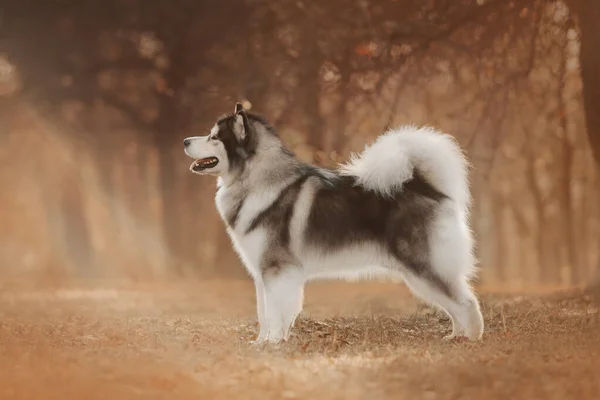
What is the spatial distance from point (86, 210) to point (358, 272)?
13.0m

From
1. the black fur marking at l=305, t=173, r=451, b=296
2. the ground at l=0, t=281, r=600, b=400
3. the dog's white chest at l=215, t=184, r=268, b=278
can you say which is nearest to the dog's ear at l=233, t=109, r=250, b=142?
the dog's white chest at l=215, t=184, r=268, b=278

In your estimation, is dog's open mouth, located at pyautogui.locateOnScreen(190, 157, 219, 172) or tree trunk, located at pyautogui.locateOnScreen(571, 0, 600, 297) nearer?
dog's open mouth, located at pyautogui.locateOnScreen(190, 157, 219, 172)

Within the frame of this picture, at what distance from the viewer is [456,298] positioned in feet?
22.3

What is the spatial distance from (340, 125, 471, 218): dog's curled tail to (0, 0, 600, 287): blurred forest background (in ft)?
13.6

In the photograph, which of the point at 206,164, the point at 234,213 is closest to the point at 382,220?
the point at 234,213

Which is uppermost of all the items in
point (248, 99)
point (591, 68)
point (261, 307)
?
point (248, 99)

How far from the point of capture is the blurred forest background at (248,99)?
1291 centimetres

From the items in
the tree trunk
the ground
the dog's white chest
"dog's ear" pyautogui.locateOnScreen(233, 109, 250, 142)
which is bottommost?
the ground

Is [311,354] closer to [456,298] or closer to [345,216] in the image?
[345,216]

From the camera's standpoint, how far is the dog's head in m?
6.96

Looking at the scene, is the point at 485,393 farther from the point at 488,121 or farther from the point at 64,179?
the point at 64,179

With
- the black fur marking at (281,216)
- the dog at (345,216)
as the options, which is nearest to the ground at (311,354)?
the dog at (345,216)

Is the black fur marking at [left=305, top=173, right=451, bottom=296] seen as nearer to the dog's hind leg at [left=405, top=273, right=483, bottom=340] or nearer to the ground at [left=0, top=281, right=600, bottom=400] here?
the dog's hind leg at [left=405, top=273, right=483, bottom=340]

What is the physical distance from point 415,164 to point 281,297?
172 centimetres
